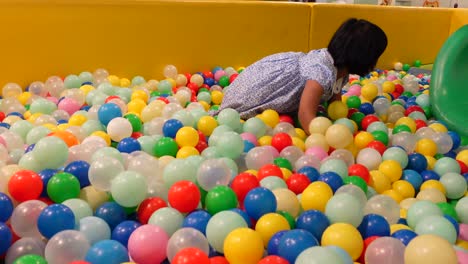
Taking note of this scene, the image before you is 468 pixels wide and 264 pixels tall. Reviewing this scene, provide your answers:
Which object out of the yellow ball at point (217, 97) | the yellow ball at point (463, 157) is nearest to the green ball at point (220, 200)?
the yellow ball at point (463, 157)

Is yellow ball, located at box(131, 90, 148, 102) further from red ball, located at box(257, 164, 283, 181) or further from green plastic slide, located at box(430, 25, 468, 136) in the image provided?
green plastic slide, located at box(430, 25, 468, 136)

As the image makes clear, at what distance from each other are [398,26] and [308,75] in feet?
4.76

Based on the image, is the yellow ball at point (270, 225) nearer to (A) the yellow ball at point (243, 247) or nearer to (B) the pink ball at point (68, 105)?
(A) the yellow ball at point (243, 247)

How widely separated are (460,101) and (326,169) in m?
0.86

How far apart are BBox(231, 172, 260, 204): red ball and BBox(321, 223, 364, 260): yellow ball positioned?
0.73 feet

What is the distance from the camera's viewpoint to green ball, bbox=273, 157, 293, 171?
1.14 meters

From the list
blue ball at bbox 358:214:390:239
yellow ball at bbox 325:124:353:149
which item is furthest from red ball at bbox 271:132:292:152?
blue ball at bbox 358:214:390:239

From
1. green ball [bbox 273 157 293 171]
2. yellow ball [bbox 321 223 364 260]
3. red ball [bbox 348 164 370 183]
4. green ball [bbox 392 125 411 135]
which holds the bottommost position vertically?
green ball [bbox 392 125 411 135]

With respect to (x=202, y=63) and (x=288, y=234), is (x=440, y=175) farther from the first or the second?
(x=202, y=63)

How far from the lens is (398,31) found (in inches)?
107

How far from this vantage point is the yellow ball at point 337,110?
1514mm

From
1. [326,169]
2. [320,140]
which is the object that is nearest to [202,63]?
[320,140]

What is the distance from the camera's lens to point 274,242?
777mm

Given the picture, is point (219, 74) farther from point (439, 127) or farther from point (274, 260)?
point (274, 260)
